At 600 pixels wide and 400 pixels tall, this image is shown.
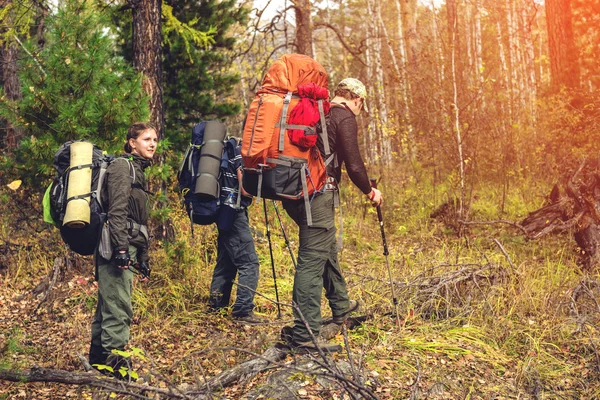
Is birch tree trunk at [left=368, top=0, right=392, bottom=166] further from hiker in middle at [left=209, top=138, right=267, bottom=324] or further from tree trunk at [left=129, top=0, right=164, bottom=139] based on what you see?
hiker in middle at [left=209, top=138, right=267, bottom=324]

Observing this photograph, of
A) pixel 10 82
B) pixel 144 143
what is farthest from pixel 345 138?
pixel 10 82

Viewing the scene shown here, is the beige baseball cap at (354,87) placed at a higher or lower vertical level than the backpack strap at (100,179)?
higher

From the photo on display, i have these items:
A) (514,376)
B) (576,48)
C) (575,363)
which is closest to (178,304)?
(514,376)

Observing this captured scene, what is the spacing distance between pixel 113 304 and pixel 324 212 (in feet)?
5.67

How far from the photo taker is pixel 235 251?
530 cm

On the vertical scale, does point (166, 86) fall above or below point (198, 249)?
above

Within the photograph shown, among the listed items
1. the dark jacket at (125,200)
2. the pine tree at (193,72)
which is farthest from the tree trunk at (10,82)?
the dark jacket at (125,200)

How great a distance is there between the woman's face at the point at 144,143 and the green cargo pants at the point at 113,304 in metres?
0.71

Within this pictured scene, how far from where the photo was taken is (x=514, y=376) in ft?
14.4

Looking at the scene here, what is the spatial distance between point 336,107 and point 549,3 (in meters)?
5.69

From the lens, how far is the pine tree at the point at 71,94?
5914 mm

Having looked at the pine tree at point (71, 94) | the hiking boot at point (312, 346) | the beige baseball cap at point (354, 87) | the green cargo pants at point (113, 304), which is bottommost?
the hiking boot at point (312, 346)

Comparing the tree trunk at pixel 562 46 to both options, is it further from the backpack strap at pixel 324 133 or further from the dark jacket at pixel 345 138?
the backpack strap at pixel 324 133

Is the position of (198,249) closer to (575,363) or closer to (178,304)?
(178,304)
